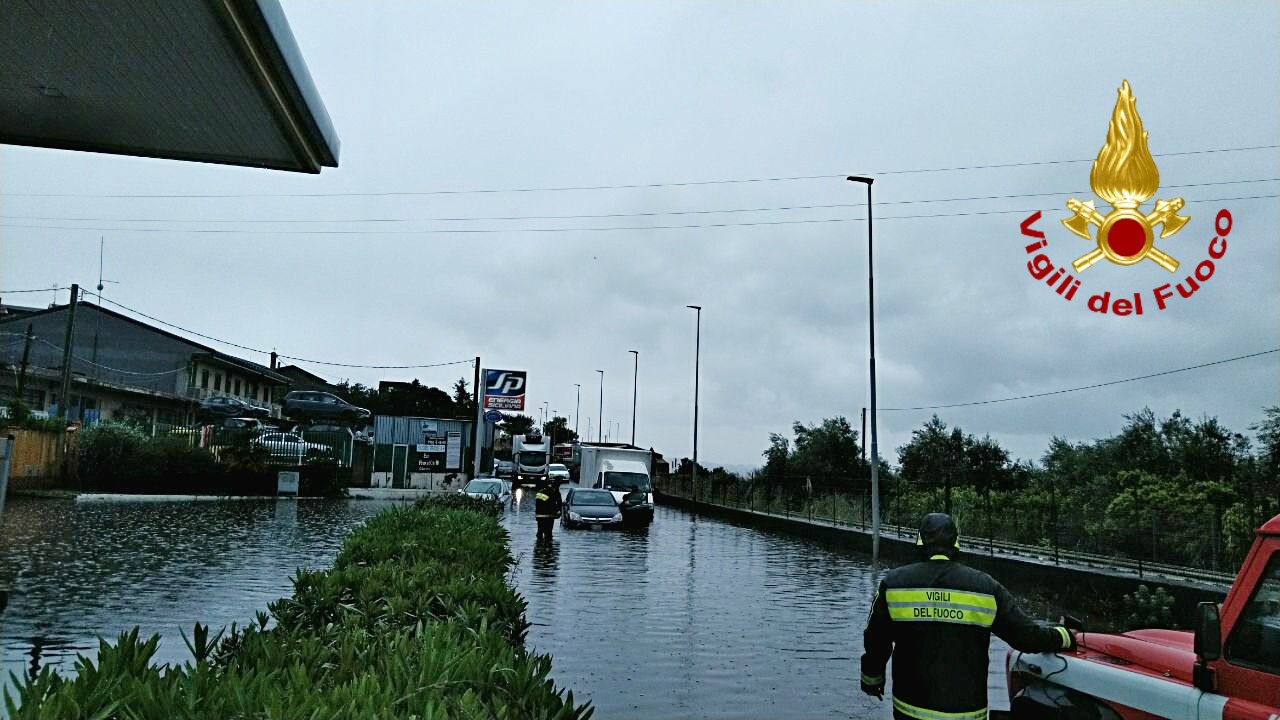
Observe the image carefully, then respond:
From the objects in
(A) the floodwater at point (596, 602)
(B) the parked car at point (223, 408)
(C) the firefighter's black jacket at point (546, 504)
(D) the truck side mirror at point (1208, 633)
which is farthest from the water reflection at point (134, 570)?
(B) the parked car at point (223, 408)

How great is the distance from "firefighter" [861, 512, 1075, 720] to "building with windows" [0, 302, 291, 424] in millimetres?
52875

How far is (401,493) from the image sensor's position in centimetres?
4797

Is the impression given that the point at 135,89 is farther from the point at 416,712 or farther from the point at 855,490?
the point at 855,490

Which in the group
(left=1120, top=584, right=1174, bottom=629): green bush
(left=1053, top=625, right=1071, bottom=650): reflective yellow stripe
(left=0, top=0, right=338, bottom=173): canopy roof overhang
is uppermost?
(left=0, top=0, right=338, bottom=173): canopy roof overhang

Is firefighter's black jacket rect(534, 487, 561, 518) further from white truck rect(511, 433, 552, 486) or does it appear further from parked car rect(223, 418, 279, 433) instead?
white truck rect(511, 433, 552, 486)

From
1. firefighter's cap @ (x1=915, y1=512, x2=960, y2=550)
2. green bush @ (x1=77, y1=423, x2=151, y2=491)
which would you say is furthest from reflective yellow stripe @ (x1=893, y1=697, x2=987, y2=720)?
green bush @ (x1=77, y1=423, x2=151, y2=491)

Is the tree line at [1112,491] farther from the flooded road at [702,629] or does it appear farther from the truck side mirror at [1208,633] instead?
the truck side mirror at [1208,633]

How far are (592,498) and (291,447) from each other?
67.4ft

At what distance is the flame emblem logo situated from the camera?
12.2m

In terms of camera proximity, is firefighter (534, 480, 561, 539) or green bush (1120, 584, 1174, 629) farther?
firefighter (534, 480, 561, 539)

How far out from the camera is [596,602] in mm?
14078

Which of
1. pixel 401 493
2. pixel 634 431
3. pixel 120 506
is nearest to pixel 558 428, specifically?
pixel 634 431

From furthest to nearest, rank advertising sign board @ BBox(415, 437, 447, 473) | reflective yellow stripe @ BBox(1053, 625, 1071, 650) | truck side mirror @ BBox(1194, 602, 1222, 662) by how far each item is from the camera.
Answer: advertising sign board @ BBox(415, 437, 447, 473) < reflective yellow stripe @ BBox(1053, 625, 1071, 650) < truck side mirror @ BBox(1194, 602, 1222, 662)

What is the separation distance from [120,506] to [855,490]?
80.1ft
